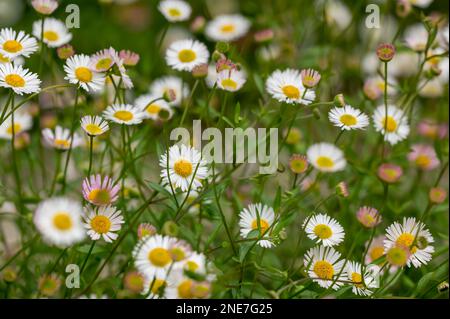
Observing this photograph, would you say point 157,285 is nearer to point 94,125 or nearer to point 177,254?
point 177,254

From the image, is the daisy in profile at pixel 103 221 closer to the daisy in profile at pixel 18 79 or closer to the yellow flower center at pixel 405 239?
the daisy in profile at pixel 18 79

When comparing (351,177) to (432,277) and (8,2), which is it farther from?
(8,2)

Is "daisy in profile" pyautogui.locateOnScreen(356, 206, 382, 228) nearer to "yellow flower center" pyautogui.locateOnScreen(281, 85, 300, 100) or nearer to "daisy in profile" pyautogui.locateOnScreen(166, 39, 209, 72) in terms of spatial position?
"yellow flower center" pyautogui.locateOnScreen(281, 85, 300, 100)

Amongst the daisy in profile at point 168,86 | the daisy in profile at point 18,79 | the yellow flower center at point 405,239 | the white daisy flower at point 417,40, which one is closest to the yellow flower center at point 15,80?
the daisy in profile at point 18,79

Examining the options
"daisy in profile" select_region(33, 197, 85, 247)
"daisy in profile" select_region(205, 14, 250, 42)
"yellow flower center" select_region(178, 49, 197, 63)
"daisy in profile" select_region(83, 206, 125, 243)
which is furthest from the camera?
"daisy in profile" select_region(205, 14, 250, 42)

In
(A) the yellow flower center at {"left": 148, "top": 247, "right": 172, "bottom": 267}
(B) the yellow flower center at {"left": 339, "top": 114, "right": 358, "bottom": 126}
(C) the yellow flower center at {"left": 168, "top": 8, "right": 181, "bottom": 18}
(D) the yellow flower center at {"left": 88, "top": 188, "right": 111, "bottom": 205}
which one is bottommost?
(A) the yellow flower center at {"left": 148, "top": 247, "right": 172, "bottom": 267}

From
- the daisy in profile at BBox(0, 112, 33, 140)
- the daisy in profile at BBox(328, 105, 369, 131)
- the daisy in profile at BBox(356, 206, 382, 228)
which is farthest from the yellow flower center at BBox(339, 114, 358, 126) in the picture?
the daisy in profile at BBox(0, 112, 33, 140)
